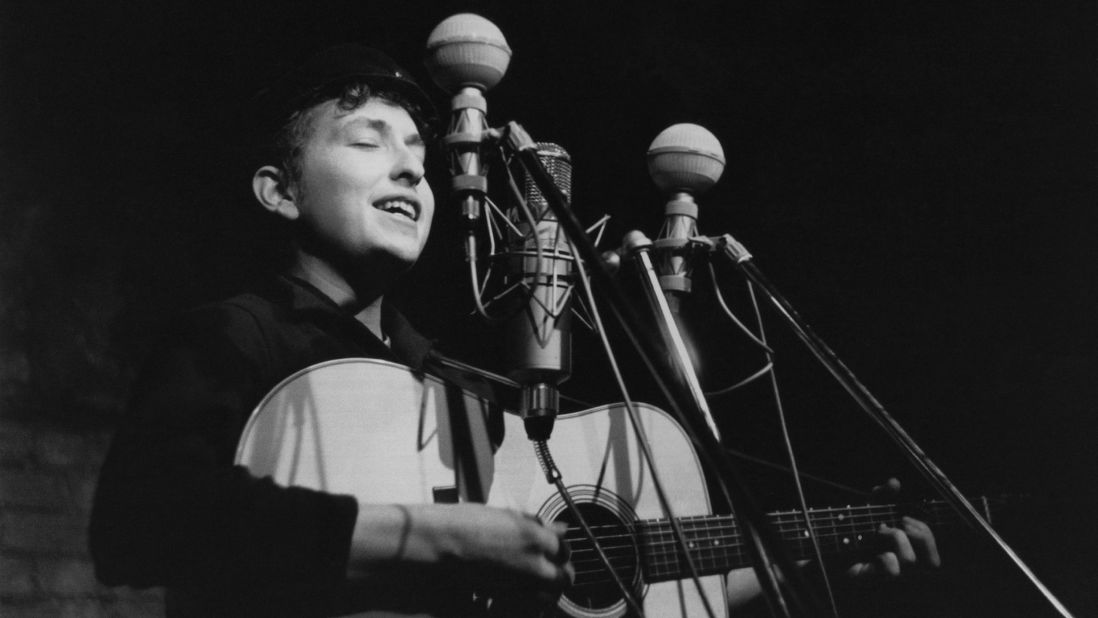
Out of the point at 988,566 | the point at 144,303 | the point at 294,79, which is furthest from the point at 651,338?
the point at 988,566

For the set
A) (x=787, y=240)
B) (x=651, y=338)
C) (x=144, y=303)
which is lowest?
(x=651, y=338)

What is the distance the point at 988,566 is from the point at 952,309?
60cm

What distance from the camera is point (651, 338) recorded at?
93 centimetres

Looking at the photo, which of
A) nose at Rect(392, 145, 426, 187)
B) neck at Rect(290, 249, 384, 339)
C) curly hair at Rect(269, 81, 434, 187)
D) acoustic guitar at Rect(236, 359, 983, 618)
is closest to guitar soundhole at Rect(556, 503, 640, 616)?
acoustic guitar at Rect(236, 359, 983, 618)

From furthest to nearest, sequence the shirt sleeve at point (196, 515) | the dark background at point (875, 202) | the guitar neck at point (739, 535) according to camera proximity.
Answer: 1. the dark background at point (875, 202)
2. the guitar neck at point (739, 535)
3. the shirt sleeve at point (196, 515)

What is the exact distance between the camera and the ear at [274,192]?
146 cm

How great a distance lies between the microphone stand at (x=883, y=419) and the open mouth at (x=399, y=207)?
52 centimetres

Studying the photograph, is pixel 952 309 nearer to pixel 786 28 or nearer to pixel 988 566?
pixel 988 566

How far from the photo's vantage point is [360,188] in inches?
56.4

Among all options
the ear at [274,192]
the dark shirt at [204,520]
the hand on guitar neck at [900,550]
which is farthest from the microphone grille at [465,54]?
the hand on guitar neck at [900,550]

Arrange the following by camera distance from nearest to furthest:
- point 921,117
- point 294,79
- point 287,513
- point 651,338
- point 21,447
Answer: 1. point 651,338
2. point 287,513
3. point 21,447
4. point 294,79
5. point 921,117

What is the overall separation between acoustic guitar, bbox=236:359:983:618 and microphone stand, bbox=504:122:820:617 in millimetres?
162

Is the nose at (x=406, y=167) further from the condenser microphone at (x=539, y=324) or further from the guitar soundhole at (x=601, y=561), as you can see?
the guitar soundhole at (x=601, y=561)

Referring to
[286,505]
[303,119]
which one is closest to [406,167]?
[303,119]
